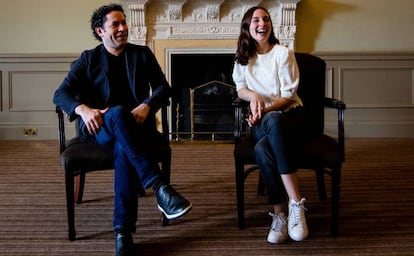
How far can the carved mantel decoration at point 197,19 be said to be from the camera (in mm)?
4445

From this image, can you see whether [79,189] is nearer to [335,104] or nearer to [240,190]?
[240,190]

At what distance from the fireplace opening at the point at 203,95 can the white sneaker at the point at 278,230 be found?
268 centimetres

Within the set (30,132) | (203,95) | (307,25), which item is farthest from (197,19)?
(30,132)

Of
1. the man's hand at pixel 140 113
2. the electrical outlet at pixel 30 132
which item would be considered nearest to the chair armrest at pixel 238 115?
the man's hand at pixel 140 113

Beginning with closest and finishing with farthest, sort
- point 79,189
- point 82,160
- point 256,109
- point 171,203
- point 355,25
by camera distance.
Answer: point 171,203, point 82,160, point 256,109, point 79,189, point 355,25

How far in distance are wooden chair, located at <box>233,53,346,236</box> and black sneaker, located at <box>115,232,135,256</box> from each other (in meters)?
0.52

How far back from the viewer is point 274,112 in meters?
2.05

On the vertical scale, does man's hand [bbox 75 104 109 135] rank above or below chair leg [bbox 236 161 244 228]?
above

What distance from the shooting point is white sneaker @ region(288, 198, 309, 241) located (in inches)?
75.3

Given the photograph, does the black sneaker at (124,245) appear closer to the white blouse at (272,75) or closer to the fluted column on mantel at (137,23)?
the white blouse at (272,75)

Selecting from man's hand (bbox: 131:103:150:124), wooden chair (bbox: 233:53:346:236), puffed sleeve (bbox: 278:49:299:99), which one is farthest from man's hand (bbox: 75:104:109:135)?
puffed sleeve (bbox: 278:49:299:99)

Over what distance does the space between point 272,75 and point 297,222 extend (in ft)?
2.17

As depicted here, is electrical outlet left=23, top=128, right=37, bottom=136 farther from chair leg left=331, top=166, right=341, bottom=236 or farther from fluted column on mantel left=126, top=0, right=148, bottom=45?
chair leg left=331, top=166, right=341, bottom=236

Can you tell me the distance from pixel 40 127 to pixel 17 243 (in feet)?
9.18
